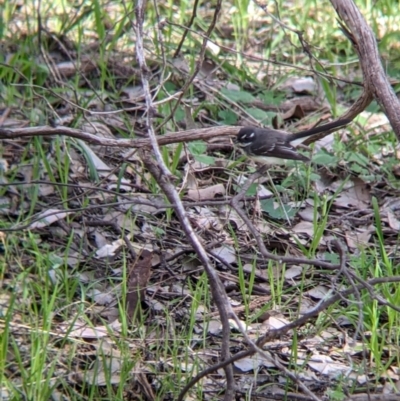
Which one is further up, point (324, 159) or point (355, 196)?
point (324, 159)

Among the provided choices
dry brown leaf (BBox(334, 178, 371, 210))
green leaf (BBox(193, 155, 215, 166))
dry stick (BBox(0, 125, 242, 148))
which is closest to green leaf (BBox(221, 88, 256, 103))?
green leaf (BBox(193, 155, 215, 166))

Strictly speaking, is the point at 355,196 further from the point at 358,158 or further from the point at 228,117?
the point at 228,117

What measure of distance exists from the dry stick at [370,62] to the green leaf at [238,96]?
6.92 ft

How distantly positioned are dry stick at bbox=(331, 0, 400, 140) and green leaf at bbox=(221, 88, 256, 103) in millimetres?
2108

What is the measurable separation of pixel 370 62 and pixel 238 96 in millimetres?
2245

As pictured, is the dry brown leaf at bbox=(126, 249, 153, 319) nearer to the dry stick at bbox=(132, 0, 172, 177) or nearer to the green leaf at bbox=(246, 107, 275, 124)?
the dry stick at bbox=(132, 0, 172, 177)

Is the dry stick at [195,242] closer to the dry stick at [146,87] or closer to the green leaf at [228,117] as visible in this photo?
the dry stick at [146,87]

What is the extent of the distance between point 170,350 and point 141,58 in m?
1.52

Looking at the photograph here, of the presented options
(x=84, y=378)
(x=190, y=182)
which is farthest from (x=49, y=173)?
(x=84, y=378)

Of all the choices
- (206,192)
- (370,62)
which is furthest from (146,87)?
(206,192)

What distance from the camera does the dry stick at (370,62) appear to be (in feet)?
12.9

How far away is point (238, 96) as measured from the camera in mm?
6121

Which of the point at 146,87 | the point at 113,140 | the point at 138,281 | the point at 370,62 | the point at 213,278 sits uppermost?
the point at 370,62

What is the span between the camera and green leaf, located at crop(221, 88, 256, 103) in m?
6.08
